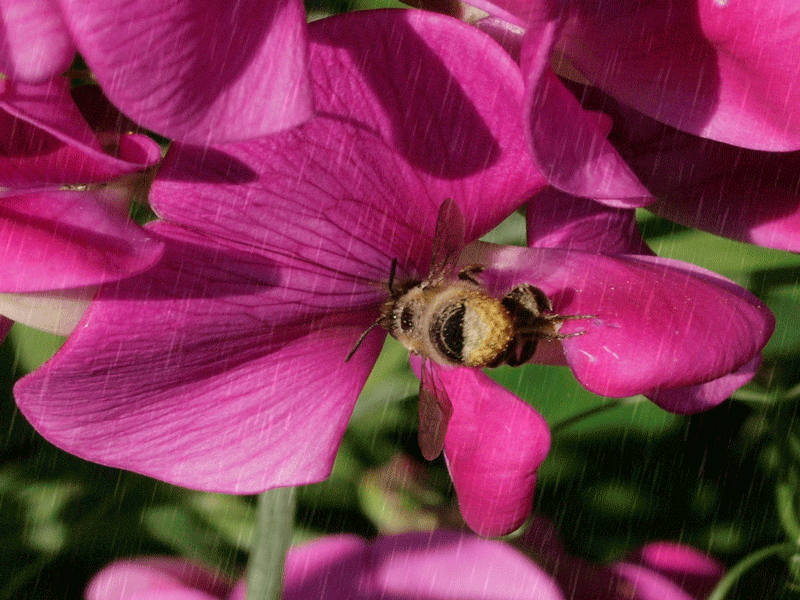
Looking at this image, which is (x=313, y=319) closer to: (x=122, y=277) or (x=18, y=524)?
(x=122, y=277)

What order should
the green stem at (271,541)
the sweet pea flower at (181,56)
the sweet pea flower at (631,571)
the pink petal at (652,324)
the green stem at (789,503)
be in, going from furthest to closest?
the green stem at (789,503)
the sweet pea flower at (631,571)
the green stem at (271,541)
the pink petal at (652,324)
the sweet pea flower at (181,56)

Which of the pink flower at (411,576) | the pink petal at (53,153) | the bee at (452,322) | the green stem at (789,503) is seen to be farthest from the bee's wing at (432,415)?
the green stem at (789,503)

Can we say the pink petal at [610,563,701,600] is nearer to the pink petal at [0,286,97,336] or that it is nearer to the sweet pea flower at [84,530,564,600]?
the sweet pea flower at [84,530,564,600]

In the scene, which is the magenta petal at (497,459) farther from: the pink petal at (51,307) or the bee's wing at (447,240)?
the pink petal at (51,307)

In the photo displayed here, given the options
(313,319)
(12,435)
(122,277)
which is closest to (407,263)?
(313,319)

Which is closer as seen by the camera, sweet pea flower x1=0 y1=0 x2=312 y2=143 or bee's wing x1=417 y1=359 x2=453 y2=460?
sweet pea flower x1=0 y1=0 x2=312 y2=143

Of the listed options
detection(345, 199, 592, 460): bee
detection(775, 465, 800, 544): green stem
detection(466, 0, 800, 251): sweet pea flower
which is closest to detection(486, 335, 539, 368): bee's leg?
detection(345, 199, 592, 460): bee

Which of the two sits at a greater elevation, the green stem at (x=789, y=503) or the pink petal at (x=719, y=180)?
the pink petal at (x=719, y=180)
